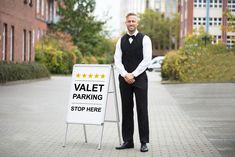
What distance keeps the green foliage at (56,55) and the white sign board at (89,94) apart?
38.4 metres

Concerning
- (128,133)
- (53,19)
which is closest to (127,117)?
(128,133)

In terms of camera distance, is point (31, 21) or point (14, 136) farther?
point (31, 21)

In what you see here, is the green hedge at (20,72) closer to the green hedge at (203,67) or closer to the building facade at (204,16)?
the green hedge at (203,67)

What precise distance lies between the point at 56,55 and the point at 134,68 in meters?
41.3

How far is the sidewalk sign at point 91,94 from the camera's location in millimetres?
9891

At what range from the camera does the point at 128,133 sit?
384 inches

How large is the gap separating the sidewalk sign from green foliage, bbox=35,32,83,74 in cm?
3841

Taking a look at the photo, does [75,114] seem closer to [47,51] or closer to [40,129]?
[40,129]

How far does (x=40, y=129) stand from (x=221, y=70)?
24.2 metres

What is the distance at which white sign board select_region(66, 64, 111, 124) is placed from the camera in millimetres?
9898

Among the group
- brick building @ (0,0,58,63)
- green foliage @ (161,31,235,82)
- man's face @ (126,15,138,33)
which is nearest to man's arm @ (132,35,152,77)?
man's face @ (126,15,138,33)

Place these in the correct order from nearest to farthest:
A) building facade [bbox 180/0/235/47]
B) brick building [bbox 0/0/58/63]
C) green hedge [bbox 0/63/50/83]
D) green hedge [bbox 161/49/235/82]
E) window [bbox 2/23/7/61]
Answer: green hedge [bbox 0/63/50/83] < brick building [bbox 0/0/58/63] < window [bbox 2/23/7/61] < green hedge [bbox 161/49/235/82] < building facade [bbox 180/0/235/47]

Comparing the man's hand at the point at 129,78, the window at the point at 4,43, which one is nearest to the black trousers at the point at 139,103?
the man's hand at the point at 129,78

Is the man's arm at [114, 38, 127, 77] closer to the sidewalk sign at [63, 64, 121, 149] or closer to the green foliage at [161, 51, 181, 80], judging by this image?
the sidewalk sign at [63, 64, 121, 149]
